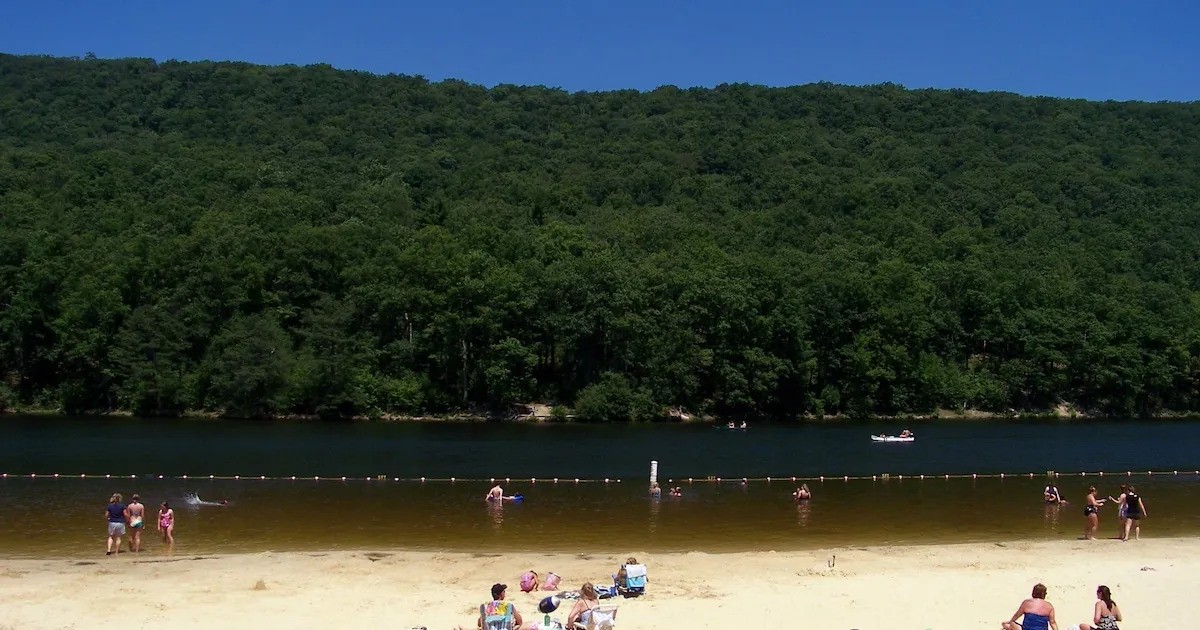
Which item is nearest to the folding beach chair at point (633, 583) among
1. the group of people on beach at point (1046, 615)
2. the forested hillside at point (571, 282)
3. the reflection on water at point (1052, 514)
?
the group of people on beach at point (1046, 615)

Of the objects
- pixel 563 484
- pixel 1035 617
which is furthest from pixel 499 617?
pixel 563 484

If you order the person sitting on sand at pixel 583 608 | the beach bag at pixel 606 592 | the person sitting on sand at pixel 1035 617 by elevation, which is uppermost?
the person sitting on sand at pixel 1035 617

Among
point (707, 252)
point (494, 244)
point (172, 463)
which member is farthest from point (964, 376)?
point (172, 463)

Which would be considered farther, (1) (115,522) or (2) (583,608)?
(1) (115,522)

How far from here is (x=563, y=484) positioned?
41.8 metres

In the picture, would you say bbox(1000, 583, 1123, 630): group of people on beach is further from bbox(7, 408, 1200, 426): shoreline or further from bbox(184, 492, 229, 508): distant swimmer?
bbox(7, 408, 1200, 426): shoreline

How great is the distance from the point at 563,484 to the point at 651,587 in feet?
63.6

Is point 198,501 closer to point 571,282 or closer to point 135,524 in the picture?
point 135,524

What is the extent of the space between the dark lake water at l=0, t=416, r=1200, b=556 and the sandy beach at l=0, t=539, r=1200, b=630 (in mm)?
2933

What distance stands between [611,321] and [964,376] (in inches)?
1209

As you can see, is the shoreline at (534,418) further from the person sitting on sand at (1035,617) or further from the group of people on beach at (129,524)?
the person sitting on sand at (1035,617)

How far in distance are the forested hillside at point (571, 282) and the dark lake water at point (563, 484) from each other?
7848 mm

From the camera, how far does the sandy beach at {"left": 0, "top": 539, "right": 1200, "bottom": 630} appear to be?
2012 centimetres

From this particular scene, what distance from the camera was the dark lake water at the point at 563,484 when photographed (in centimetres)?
3108
